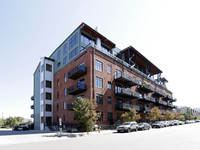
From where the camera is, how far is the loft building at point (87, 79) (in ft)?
89.0

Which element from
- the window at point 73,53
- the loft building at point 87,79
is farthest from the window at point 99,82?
the window at point 73,53

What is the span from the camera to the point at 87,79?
87.6 ft

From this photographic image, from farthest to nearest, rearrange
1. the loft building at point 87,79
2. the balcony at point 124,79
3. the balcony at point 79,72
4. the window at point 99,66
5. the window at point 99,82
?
the balcony at point 124,79
the window at point 99,66
the window at point 99,82
the loft building at point 87,79
the balcony at point 79,72

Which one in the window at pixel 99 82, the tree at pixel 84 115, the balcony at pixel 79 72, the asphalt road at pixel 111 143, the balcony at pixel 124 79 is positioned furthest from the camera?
the balcony at pixel 124 79

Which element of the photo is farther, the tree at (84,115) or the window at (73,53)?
the window at (73,53)

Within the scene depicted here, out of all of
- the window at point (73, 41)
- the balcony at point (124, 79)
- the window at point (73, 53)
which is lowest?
the balcony at point (124, 79)

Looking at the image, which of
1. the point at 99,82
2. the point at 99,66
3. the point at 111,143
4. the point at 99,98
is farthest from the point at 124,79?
the point at 111,143

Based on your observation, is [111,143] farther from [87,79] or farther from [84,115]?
[87,79]

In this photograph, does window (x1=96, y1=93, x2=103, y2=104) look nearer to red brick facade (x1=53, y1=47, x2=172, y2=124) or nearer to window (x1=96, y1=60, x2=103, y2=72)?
red brick facade (x1=53, y1=47, x2=172, y2=124)

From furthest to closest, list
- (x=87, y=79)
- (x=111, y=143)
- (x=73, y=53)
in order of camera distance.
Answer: (x=73, y=53) < (x=87, y=79) < (x=111, y=143)

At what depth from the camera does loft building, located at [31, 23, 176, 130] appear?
89.0 feet

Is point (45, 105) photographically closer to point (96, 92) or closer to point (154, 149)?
point (96, 92)

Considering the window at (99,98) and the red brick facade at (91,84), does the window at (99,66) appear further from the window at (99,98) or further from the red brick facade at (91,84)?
the window at (99,98)

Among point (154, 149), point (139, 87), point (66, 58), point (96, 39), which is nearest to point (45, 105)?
point (66, 58)
